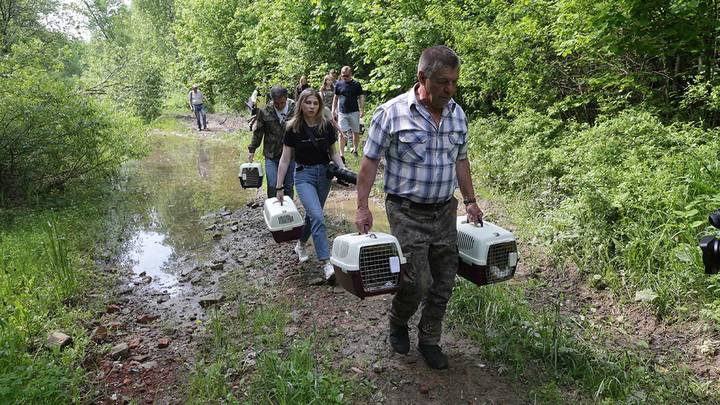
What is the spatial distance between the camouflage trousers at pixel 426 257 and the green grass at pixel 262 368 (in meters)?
0.68

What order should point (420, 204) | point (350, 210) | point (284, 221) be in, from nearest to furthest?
point (420, 204) → point (284, 221) → point (350, 210)

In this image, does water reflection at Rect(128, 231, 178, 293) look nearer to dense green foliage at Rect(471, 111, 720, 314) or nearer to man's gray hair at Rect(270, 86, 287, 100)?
man's gray hair at Rect(270, 86, 287, 100)

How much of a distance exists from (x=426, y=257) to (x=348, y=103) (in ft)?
25.3

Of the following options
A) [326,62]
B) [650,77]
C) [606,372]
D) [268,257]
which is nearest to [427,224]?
[606,372]

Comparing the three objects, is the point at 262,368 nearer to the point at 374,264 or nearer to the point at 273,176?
the point at 374,264

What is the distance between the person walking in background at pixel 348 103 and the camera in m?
10.6

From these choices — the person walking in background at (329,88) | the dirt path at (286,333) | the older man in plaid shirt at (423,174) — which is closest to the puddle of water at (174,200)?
the dirt path at (286,333)

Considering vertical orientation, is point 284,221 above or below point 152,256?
above

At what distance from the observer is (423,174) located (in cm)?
325

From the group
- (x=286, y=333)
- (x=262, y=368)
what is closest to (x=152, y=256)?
(x=286, y=333)

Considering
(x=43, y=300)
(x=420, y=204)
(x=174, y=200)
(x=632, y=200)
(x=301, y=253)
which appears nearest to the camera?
(x=420, y=204)

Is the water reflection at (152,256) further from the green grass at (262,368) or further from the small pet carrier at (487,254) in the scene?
the small pet carrier at (487,254)

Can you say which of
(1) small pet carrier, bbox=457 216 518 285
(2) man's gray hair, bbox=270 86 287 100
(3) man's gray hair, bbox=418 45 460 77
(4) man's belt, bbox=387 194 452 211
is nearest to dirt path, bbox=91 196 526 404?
(1) small pet carrier, bbox=457 216 518 285

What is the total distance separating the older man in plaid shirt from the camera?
318 centimetres
